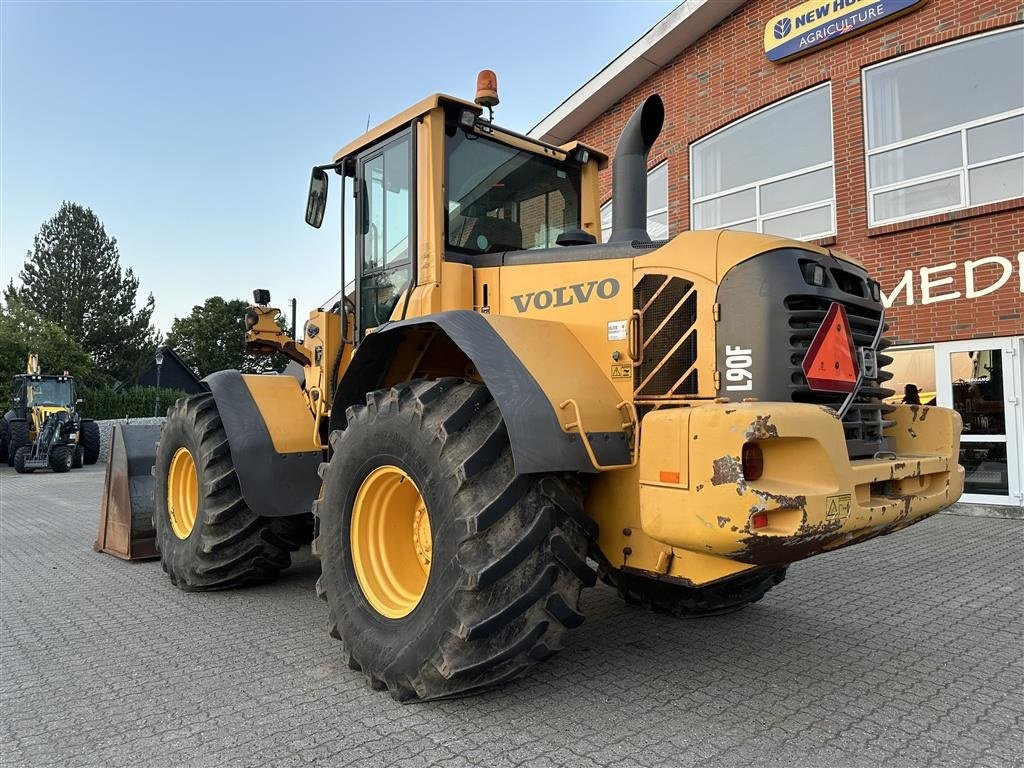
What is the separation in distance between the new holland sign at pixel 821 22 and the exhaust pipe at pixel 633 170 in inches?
302

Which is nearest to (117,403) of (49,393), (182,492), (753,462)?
(49,393)

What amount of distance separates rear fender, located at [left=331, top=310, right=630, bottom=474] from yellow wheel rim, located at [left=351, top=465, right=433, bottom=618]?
760 mm

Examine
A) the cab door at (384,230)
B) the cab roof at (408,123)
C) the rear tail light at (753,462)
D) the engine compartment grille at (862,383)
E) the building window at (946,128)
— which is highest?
the building window at (946,128)

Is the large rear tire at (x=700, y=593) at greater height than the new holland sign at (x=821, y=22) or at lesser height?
lesser

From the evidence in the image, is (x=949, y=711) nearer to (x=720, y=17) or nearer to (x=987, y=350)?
(x=987, y=350)

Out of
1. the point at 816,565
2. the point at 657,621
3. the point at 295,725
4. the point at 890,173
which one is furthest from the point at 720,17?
the point at 295,725

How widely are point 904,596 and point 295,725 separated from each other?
4177mm

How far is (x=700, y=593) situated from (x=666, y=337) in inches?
69.6

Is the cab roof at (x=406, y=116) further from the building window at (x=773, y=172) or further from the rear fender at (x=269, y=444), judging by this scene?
the building window at (x=773, y=172)

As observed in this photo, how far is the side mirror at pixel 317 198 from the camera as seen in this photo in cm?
494

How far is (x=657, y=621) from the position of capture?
4.39m

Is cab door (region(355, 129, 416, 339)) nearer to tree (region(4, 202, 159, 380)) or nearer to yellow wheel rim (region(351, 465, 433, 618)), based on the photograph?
yellow wheel rim (region(351, 465, 433, 618))

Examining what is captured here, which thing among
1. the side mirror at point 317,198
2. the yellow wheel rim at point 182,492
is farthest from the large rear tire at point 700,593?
the yellow wheel rim at point 182,492

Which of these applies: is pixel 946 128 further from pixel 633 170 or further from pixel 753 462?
pixel 753 462
